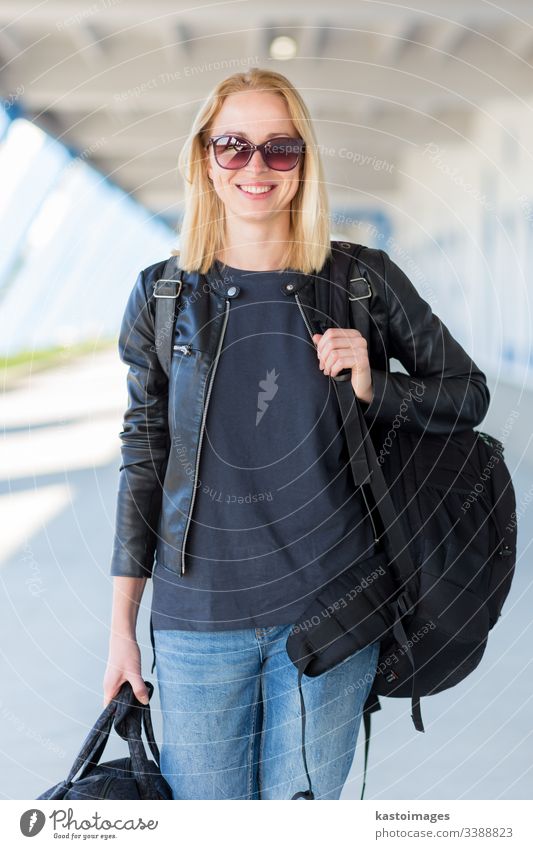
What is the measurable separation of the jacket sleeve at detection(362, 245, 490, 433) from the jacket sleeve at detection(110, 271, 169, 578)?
35 cm

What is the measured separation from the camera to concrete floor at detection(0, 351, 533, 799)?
265 centimetres

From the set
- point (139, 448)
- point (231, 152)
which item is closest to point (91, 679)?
point (139, 448)

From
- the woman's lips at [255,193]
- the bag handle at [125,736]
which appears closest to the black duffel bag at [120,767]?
the bag handle at [125,736]

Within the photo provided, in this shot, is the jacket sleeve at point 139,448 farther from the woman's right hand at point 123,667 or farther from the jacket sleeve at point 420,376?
the jacket sleeve at point 420,376

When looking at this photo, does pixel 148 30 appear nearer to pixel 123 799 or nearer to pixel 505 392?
pixel 505 392

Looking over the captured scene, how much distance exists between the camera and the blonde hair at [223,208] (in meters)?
1.43

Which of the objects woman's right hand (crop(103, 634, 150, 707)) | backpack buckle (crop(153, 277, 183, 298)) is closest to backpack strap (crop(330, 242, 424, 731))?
backpack buckle (crop(153, 277, 183, 298))

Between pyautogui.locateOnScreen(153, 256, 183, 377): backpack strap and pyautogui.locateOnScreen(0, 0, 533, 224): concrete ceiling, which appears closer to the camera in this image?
pyautogui.locateOnScreen(153, 256, 183, 377): backpack strap

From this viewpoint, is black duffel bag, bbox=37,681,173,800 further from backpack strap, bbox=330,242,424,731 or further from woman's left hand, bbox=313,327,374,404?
woman's left hand, bbox=313,327,374,404

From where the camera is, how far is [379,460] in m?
1.49

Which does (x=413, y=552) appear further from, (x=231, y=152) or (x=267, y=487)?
(x=231, y=152)

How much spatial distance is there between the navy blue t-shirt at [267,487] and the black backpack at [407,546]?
33mm

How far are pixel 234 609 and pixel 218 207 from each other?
0.66 metres
